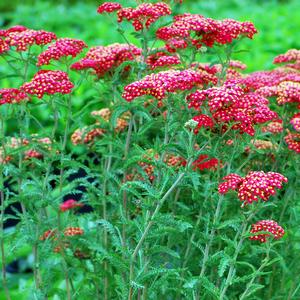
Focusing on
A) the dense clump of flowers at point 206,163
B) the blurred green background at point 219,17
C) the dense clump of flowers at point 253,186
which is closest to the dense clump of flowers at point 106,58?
the dense clump of flowers at point 206,163

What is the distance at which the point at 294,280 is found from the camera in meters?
3.84

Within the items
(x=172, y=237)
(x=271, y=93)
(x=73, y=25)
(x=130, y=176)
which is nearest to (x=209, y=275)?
(x=172, y=237)

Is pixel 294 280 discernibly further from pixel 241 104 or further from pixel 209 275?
pixel 241 104

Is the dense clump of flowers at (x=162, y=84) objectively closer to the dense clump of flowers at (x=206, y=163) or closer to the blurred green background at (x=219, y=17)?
the dense clump of flowers at (x=206, y=163)

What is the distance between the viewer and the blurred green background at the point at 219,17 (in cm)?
1041

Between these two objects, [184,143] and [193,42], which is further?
[193,42]

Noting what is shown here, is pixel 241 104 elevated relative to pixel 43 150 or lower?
elevated

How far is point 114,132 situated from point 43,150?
0.45 meters

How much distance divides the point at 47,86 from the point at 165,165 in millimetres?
658

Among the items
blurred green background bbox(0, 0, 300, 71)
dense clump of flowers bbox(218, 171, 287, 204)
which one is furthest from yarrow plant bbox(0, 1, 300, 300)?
blurred green background bbox(0, 0, 300, 71)

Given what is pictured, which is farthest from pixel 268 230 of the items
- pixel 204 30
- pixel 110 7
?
pixel 110 7

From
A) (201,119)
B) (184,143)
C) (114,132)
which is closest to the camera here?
(201,119)

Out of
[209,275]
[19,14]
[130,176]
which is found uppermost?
[130,176]

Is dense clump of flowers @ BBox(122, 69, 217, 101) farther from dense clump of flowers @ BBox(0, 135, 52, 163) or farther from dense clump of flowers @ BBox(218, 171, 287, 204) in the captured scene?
dense clump of flowers @ BBox(0, 135, 52, 163)
